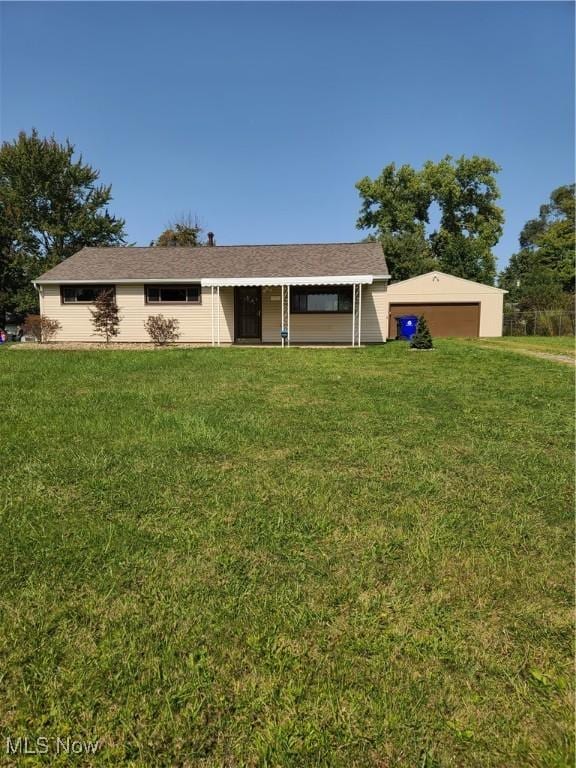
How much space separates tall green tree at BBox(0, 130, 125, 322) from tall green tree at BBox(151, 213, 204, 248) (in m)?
4.60

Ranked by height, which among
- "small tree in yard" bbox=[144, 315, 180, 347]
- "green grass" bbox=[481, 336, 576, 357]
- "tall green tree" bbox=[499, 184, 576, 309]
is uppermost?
"tall green tree" bbox=[499, 184, 576, 309]

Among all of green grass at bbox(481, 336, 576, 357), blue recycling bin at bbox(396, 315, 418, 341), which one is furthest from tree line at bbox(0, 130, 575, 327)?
blue recycling bin at bbox(396, 315, 418, 341)

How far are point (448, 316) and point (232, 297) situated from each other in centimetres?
1254

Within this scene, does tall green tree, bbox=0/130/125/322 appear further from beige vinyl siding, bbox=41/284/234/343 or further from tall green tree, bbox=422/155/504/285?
tall green tree, bbox=422/155/504/285

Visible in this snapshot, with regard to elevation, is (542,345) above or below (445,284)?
below

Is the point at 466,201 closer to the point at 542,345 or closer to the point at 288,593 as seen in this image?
the point at 542,345

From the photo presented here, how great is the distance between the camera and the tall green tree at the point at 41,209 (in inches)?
1346

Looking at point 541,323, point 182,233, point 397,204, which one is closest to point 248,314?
point 541,323

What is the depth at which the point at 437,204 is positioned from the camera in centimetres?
4044

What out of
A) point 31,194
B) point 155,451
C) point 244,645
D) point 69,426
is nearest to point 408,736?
point 244,645

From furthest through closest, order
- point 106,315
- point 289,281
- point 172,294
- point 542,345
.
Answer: point 172,294, point 106,315, point 542,345, point 289,281

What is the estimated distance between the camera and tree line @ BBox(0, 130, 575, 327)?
34.2m

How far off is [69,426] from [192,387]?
2599 mm

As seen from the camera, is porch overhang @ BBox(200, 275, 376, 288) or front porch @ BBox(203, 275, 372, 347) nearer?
porch overhang @ BBox(200, 275, 376, 288)
